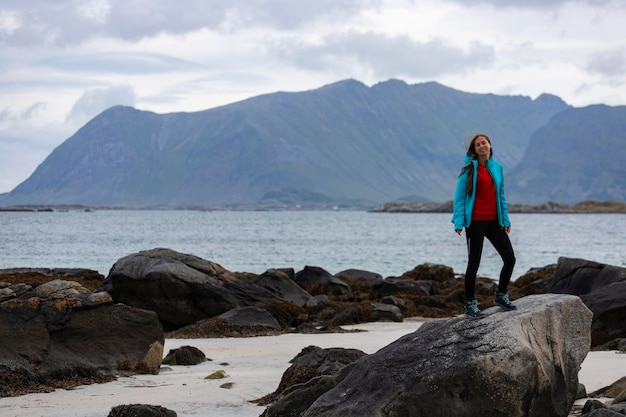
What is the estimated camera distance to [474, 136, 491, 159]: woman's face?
10516mm

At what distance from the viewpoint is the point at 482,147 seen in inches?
415

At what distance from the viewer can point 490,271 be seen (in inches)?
2206

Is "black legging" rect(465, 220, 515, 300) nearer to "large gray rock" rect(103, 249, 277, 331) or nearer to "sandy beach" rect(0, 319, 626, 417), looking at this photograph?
"sandy beach" rect(0, 319, 626, 417)

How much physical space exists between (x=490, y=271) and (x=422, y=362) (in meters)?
47.8

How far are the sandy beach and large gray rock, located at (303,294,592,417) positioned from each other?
68.2 inches

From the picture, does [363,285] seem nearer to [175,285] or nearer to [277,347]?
[175,285]

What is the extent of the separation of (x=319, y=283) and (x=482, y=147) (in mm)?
20113

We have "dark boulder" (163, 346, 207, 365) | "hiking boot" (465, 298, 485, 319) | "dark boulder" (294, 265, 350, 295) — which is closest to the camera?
"hiking boot" (465, 298, 485, 319)

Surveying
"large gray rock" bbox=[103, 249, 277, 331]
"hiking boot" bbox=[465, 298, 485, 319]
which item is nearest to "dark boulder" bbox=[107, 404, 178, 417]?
"hiking boot" bbox=[465, 298, 485, 319]

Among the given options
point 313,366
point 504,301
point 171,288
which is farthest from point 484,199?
point 171,288

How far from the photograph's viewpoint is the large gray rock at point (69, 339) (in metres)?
13.2

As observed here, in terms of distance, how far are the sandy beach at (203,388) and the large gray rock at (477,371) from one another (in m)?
1.73

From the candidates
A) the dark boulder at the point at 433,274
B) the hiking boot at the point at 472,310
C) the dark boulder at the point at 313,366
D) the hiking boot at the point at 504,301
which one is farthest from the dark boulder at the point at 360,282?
the hiking boot at the point at 504,301

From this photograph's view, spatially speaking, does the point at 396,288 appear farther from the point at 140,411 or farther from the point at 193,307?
the point at 140,411
